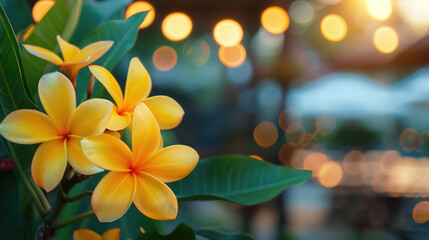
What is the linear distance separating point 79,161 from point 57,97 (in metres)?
0.04

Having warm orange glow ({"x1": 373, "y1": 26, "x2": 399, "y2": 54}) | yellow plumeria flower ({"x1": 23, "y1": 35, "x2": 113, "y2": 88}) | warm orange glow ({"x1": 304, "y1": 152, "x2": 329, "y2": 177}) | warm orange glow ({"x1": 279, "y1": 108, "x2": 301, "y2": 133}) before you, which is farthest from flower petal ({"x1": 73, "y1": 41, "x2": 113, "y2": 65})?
warm orange glow ({"x1": 304, "y1": 152, "x2": 329, "y2": 177})

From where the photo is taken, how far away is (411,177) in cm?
305

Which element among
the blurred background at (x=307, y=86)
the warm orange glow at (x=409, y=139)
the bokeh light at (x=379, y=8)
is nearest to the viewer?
the bokeh light at (x=379, y=8)

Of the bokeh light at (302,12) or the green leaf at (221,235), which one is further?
the bokeh light at (302,12)

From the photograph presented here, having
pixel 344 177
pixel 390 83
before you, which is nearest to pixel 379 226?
pixel 344 177

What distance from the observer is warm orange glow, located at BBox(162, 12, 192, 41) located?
295 centimetres

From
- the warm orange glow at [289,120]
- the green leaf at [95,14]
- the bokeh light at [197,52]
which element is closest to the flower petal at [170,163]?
the green leaf at [95,14]

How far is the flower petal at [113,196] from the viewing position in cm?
23

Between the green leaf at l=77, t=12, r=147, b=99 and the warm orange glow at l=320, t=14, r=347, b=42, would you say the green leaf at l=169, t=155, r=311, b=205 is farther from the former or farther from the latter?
the warm orange glow at l=320, t=14, r=347, b=42

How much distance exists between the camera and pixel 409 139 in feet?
10.6

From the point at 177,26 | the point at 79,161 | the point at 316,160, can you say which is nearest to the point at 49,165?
the point at 79,161

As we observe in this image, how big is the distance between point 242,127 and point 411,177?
129 centimetres

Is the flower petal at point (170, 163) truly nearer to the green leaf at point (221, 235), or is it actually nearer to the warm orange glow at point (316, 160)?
the green leaf at point (221, 235)

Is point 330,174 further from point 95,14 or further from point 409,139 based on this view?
point 95,14
